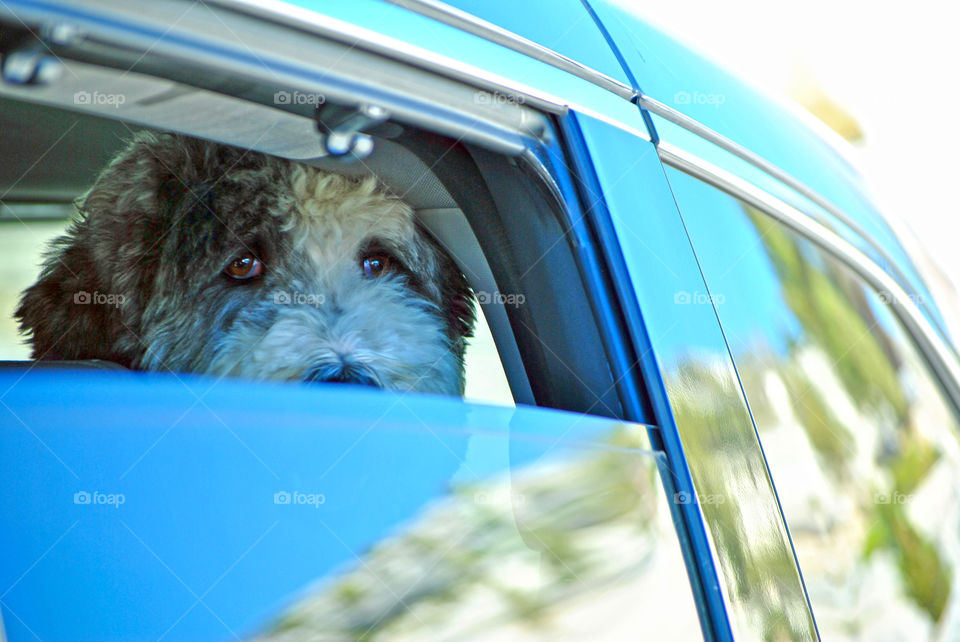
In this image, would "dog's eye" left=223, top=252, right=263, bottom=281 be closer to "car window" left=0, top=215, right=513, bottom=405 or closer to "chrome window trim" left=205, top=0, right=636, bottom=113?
"car window" left=0, top=215, right=513, bottom=405

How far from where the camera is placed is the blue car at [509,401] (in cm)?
99

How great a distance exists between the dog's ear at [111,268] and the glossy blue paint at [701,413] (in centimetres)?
113

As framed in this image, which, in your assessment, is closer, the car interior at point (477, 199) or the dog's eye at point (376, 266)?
the car interior at point (477, 199)

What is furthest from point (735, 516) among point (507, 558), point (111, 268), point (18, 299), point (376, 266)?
point (18, 299)

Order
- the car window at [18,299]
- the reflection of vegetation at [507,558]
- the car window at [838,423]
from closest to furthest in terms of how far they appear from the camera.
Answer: the reflection of vegetation at [507,558], the car window at [838,423], the car window at [18,299]

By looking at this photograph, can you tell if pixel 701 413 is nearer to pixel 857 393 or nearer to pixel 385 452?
pixel 385 452

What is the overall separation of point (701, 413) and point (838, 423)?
2.31 feet

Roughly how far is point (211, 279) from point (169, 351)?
253 millimetres

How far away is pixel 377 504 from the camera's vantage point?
1.12m

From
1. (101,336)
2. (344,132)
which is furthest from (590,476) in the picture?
(101,336)

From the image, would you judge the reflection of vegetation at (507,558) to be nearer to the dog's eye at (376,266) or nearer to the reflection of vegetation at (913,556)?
the reflection of vegetation at (913,556)

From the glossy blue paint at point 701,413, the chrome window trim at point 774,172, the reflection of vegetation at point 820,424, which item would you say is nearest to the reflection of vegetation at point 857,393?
the reflection of vegetation at point 820,424

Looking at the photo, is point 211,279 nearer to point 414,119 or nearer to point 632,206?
point 414,119

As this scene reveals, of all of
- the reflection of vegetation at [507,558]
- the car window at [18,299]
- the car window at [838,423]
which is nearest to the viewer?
Result: the reflection of vegetation at [507,558]
